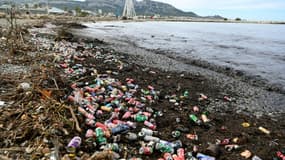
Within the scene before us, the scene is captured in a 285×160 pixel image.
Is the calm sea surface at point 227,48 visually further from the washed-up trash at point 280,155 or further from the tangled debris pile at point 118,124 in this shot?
the washed-up trash at point 280,155

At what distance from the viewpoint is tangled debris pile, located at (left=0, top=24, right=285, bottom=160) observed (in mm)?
4032

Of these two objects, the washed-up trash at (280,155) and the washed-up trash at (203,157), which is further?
the washed-up trash at (280,155)

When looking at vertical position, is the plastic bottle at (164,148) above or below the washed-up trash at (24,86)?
below

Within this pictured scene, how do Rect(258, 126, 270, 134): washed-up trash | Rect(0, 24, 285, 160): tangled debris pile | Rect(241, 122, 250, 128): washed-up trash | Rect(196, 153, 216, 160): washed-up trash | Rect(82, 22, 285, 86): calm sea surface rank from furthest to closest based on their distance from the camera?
Rect(82, 22, 285, 86): calm sea surface, Rect(241, 122, 250, 128): washed-up trash, Rect(258, 126, 270, 134): washed-up trash, Rect(196, 153, 216, 160): washed-up trash, Rect(0, 24, 285, 160): tangled debris pile

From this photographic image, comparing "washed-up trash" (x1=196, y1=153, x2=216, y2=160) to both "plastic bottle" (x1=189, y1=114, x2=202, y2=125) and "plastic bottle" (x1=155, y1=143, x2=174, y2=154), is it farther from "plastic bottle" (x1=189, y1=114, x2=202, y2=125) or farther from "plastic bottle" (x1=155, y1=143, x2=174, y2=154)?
"plastic bottle" (x1=189, y1=114, x2=202, y2=125)

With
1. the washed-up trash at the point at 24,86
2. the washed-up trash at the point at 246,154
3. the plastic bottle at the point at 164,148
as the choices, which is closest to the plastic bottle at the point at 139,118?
the plastic bottle at the point at 164,148

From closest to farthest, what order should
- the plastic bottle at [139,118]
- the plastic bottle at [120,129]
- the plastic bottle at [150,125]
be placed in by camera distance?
1. the plastic bottle at [120,129]
2. the plastic bottle at [150,125]
3. the plastic bottle at [139,118]

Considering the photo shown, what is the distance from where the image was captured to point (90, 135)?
4.37m

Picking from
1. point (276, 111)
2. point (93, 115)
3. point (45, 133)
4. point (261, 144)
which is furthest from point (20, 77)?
point (276, 111)

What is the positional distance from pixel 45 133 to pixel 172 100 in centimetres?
405

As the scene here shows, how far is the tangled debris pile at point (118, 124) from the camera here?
403cm

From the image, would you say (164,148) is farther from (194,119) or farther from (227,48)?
(227,48)

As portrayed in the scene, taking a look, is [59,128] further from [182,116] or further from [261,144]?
[261,144]

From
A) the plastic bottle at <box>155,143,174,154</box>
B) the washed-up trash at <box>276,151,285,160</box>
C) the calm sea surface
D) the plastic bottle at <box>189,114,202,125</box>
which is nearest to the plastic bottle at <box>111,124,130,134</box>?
the plastic bottle at <box>155,143,174,154</box>
